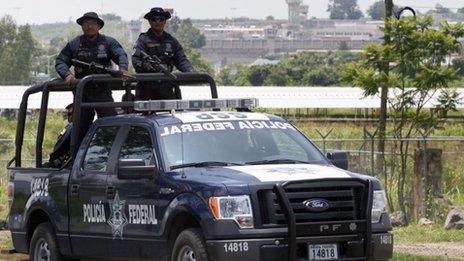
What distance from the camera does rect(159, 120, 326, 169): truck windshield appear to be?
14.3 metres

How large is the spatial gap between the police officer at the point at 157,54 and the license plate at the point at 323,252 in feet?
15.4

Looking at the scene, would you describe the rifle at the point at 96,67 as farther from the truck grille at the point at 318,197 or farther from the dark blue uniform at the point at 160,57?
the truck grille at the point at 318,197

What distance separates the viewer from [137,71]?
17.8 metres

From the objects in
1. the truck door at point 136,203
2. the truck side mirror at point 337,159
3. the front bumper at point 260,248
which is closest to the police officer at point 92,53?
the truck door at point 136,203

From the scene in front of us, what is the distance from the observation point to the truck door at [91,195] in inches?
592

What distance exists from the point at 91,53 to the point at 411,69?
32.0ft

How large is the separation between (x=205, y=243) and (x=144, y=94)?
464 cm

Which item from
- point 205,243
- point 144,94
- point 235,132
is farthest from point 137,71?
point 205,243

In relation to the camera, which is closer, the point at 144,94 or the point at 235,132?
the point at 235,132

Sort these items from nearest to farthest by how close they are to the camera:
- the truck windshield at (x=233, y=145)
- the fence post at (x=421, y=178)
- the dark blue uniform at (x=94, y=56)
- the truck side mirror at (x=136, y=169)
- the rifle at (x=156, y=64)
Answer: the truck side mirror at (x=136, y=169) < the truck windshield at (x=233, y=145) < the rifle at (x=156, y=64) < the dark blue uniform at (x=94, y=56) < the fence post at (x=421, y=178)

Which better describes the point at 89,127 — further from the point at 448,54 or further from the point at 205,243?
the point at 448,54

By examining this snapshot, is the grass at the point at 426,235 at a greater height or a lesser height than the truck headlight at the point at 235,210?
lesser

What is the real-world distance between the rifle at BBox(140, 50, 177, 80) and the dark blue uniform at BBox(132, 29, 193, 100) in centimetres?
8

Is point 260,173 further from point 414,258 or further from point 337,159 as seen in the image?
point 414,258
